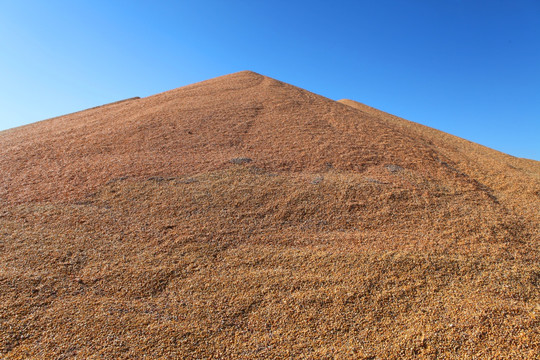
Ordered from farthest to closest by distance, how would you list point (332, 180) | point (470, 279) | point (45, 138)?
1. point (45, 138)
2. point (332, 180)
3. point (470, 279)

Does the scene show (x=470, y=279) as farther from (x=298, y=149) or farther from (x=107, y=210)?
(x=107, y=210)

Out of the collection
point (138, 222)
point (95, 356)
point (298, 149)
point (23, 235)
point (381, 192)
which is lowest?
point (95, 356)

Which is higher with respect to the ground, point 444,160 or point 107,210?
point 444,160

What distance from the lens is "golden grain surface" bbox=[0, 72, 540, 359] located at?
10.6 feet

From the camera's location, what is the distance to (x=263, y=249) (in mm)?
4828

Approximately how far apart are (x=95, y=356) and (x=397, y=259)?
13.0ft

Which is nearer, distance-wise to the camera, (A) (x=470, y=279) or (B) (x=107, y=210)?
(A) (x=470, y=279)

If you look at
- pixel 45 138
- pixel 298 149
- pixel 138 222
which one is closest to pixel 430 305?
pixel 138 222

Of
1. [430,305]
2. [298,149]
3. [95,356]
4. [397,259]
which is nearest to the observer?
[95,356]

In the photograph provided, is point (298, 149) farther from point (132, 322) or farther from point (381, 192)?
point (132, 322)

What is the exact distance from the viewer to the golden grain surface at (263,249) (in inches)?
127

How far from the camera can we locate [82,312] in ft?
11.6

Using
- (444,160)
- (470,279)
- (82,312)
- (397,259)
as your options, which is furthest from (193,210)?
(444,160)

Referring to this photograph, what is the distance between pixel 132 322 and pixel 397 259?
3643 mm
